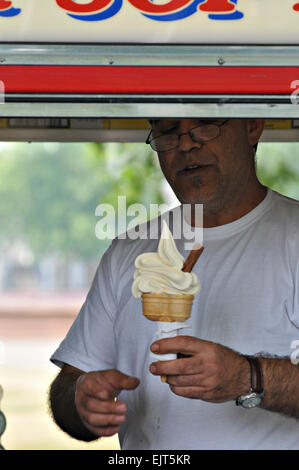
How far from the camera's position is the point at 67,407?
8.21ft

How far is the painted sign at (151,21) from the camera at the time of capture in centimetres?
163

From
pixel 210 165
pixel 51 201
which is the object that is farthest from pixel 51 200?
pixel 210 165

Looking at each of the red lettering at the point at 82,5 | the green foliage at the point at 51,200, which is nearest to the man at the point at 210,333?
the red lettering at the point at 82,5

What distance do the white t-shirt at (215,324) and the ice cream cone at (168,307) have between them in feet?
Result: 1.38

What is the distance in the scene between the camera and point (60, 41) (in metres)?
1.64

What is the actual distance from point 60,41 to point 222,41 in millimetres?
360

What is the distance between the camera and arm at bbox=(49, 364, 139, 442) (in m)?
2.13

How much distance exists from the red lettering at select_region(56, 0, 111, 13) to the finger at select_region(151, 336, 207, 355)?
805 mm

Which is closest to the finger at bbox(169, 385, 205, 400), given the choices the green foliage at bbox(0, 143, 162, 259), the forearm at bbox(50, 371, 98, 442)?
the forearm at bbox(50, 371, 98, 442)

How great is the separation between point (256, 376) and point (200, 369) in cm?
19

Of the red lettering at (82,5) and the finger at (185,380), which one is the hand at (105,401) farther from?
the red lettering at (82,5)

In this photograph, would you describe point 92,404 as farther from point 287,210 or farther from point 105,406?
point 287,210
